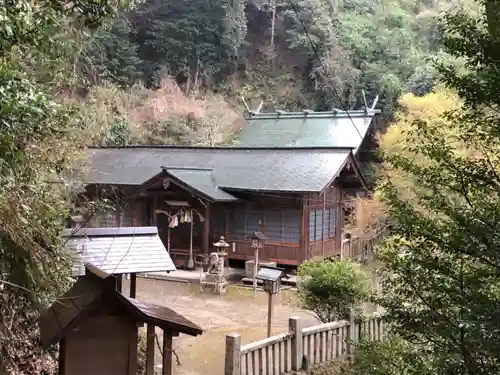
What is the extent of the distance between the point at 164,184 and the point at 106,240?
23.6 ft

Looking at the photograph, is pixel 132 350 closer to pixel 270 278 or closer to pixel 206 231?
pixel 270 278

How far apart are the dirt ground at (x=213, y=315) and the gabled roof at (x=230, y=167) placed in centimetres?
287

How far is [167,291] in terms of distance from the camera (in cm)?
1150

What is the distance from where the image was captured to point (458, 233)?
2.89 meters

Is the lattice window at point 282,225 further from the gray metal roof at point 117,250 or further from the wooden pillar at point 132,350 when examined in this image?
the wooden pillar at point 132,350

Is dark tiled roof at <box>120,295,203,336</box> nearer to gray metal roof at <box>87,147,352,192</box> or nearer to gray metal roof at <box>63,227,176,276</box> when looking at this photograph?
gray metal roof at <box>63,227,176,276</box>

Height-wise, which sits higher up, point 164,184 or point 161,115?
point 161,115

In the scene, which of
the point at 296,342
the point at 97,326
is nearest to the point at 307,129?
the point at 296,342

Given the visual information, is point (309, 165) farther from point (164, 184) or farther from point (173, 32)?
point (173, 32)

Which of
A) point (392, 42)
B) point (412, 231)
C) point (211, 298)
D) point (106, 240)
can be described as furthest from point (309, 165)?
point (392, 42)

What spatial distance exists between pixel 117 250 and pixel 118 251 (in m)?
0.02

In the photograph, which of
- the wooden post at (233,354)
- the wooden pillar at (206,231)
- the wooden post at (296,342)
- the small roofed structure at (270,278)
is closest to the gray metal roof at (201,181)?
the wooden pillar at (206,231)

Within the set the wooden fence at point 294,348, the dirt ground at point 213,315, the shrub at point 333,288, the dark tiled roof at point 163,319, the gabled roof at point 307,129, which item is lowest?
the dirt ground at point 213,315

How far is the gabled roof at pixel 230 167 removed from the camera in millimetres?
13469
